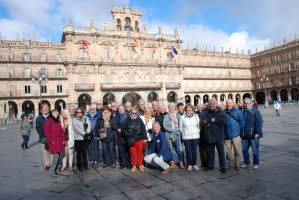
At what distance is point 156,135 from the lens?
21.1 ft

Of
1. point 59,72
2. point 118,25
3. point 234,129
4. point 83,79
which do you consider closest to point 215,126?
point 234,129

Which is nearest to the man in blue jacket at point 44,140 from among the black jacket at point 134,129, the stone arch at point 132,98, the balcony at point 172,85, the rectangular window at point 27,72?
the black jacket at point 134,129

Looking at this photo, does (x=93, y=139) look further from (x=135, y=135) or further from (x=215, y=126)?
(x=215, y=126)

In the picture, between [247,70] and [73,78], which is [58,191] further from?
[247,70]

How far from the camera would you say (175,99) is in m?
41.9

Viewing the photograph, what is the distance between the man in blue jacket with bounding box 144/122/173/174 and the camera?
20.6 feet

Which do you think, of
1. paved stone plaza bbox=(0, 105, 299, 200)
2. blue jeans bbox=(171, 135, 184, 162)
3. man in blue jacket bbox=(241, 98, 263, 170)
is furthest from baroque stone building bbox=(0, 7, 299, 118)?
man in blue jacket bbox=(241, 98, 263, 170)

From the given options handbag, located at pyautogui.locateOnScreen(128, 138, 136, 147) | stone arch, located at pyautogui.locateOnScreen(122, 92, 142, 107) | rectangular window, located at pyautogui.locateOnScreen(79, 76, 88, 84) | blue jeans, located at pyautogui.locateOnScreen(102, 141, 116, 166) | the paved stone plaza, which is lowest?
the paved stone plaza

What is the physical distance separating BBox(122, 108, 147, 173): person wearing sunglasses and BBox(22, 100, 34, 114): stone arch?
33085 millimetres

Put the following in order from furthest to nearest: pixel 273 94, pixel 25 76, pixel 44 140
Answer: pixel 273 94 → pixel 25 76 → pixel 44 140

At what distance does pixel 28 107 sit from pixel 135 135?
112ft

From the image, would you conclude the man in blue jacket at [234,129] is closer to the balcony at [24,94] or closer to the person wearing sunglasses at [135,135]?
the person wearing sunglasses at [135,135]

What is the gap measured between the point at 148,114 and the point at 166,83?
33.1m

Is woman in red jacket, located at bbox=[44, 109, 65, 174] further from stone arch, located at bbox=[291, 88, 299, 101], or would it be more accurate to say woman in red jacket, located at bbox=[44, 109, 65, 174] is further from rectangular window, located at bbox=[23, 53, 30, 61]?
stone arch, located at bbox=[291, 88, 299, 101]
